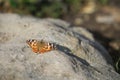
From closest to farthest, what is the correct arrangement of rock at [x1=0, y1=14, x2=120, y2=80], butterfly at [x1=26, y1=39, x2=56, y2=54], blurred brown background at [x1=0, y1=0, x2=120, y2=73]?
rock at [x1=0, y1=14, x2=120, y2=80] → butterfly at [x1=26, y1=39, x2=56, y2=54] → blurred brown background at [x1=0, y1=0, x2=120, y2=73]

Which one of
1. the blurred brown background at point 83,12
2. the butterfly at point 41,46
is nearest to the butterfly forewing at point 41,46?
the butterfly at point 41,46

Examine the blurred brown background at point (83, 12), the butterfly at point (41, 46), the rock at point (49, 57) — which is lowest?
the blurred brown background at point (83, 12)

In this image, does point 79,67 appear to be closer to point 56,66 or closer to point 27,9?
point 56,66

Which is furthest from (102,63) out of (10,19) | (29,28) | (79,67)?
(10,19)

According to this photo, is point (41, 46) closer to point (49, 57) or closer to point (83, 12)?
point (49, 57)

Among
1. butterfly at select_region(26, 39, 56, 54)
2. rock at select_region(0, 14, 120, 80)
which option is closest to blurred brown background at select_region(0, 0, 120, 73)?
rock at select_region(0, 14, 120, 80)

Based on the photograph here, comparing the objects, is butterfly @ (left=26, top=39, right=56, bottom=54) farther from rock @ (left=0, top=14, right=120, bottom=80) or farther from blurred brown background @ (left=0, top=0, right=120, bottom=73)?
blurred brown background @ (left=0, top=0, right=120, bottom=73)

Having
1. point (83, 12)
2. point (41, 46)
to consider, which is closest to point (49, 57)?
point (41, 46)

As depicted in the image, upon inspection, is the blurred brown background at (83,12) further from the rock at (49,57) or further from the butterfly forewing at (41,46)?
the butterfly forewing at (41,46)
